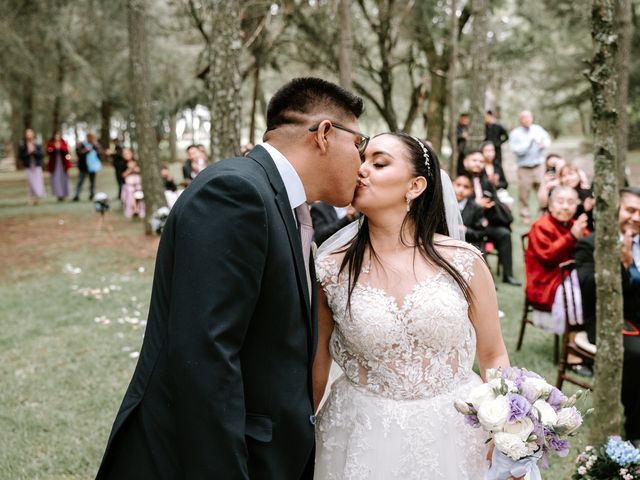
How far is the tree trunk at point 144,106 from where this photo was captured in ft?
42.0

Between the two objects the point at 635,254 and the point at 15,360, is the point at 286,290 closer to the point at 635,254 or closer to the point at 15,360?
the point at 635,254

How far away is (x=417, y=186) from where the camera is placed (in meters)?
2.88

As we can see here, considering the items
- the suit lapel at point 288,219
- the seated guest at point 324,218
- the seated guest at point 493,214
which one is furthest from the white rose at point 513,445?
the seated guest at point 493,214

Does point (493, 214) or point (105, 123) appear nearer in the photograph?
point (493, 214)

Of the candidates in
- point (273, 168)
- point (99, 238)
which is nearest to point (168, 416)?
point (273, 168)

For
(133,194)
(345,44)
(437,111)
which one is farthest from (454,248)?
(437,111)

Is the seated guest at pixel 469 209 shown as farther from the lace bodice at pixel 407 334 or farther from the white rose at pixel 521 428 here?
the white rose at pixel 521 428

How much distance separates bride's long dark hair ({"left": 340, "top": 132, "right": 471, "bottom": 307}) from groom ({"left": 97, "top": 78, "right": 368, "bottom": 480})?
0.55m

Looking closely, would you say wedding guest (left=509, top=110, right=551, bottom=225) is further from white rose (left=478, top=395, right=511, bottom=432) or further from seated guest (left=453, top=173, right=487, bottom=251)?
white rose (left=478, top=395, right=511, bottom=432)

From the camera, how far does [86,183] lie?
2953 cm

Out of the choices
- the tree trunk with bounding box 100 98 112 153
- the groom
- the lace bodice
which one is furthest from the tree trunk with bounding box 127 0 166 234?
the tree trunk with bounding box 100 98 112 153

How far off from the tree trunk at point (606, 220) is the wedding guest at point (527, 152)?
35.7ft

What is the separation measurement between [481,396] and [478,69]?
1019 cm

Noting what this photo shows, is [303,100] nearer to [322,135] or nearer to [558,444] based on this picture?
[322,135]
